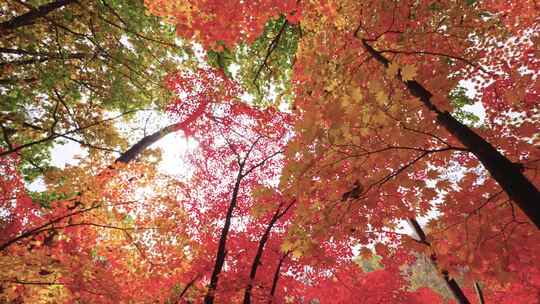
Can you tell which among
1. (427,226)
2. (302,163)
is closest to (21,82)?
(302,163)

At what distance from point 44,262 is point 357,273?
38.2ft

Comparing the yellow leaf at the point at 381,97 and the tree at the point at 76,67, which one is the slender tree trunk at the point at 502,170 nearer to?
the yellow leaf at the point at 381,97

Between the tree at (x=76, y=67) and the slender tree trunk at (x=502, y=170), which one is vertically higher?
the tree at (x=76, y=67)

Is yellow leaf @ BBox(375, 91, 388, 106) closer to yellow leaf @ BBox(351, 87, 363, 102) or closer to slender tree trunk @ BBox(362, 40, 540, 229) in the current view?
yellow leaf @ BBox(351, 87, 363, 102)

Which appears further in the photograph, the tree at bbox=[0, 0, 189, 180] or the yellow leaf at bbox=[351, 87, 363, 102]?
the tree at bbox=[0, 0, 189, 180]

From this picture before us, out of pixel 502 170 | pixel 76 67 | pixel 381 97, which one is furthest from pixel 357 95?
pixel 76 67

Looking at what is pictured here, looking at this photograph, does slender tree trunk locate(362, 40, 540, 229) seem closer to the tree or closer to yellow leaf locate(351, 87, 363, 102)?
yellow leaf locate(351, 87, 363, 102)

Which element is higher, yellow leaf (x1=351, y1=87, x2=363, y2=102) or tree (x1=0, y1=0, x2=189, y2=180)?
tree (x1=0, y1=0, x2=189, y2=180)

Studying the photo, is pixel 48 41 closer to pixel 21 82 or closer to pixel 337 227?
pixel 21 82

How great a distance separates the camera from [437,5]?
338 inches

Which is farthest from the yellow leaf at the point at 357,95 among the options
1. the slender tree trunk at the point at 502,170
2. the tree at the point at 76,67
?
the tree at the point at 76,67

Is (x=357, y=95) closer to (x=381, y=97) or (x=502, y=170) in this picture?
(x=381, y=97)

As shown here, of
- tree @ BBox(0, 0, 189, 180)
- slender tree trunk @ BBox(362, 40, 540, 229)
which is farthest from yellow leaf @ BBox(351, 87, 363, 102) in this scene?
tree @ BBox(0, 0, 189, 180)

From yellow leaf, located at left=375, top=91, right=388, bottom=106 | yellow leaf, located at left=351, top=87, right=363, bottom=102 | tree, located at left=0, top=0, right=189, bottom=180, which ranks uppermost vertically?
tree, located at left=0, top=0, right=189, bottom=180
